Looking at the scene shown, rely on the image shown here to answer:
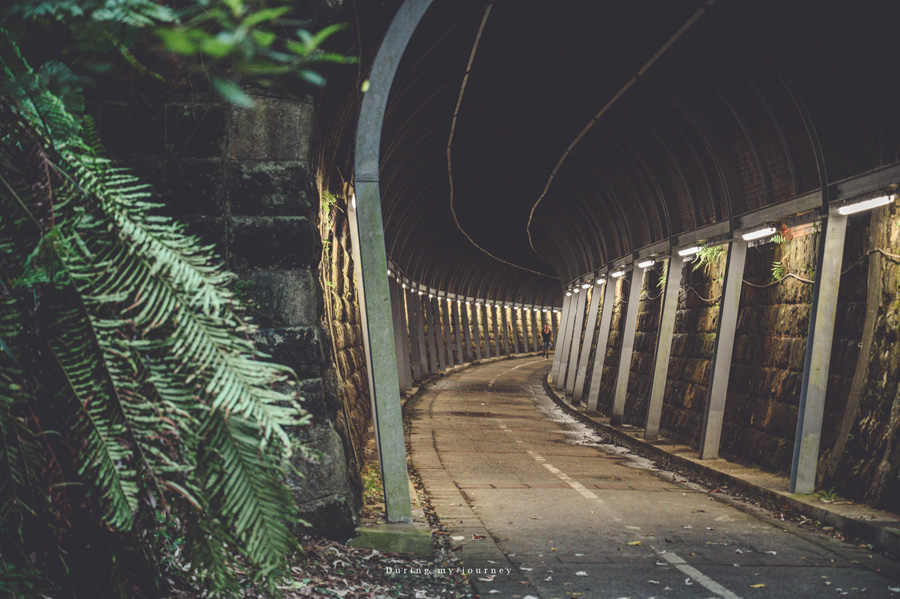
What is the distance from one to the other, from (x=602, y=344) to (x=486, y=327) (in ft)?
82.0

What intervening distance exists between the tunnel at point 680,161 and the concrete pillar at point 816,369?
0.02 m

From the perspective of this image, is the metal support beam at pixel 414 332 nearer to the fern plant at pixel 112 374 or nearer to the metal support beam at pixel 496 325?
the metal support beam at pixel 496 325

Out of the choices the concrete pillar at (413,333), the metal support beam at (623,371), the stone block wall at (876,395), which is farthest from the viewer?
the concrete pillar at (413,333)

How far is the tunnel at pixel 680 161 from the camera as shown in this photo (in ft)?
28.0

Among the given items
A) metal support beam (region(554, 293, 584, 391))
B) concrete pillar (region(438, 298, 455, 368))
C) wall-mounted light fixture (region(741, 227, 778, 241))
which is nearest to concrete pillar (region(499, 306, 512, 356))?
concrete pillar (region(438, 298, 455, 368))

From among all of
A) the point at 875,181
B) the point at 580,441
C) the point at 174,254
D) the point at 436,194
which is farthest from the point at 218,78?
the point at 436,194

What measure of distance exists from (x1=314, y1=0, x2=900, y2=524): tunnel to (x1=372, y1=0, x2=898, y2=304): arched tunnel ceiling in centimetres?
4

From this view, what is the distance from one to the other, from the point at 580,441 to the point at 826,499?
7212mm

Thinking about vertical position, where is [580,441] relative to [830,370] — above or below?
below

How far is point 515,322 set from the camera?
51.4m

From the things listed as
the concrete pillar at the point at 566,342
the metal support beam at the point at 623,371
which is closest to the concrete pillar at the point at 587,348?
A: the concrete pillar at the point at 566,342

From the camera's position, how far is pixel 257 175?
639cm

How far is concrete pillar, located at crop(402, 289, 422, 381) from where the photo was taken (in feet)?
92.5

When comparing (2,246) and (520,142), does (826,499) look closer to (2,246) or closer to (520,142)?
(2,246)
